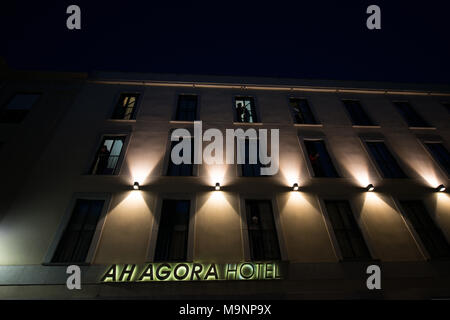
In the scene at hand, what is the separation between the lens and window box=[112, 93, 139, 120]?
43.3 feet

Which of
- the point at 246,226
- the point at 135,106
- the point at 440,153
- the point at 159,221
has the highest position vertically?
the point at 135,106

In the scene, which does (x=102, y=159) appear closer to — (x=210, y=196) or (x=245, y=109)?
(x=210, y=196)

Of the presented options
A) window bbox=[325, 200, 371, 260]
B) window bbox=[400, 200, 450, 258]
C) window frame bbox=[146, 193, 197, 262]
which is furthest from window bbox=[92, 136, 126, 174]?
window bbox=[400, 200, 450, 258]

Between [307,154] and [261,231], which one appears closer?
[261,231]

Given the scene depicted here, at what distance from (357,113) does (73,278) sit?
16.7m

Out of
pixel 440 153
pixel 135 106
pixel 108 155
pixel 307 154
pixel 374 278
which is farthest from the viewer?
pixel 135 106

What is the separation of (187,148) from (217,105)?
391 centimetres

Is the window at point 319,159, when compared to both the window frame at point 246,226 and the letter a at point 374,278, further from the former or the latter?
the letter a at point 374,278

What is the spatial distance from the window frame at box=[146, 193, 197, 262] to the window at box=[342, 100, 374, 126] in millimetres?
10933

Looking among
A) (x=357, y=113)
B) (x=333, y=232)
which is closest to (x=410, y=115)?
(x=357, y=113)

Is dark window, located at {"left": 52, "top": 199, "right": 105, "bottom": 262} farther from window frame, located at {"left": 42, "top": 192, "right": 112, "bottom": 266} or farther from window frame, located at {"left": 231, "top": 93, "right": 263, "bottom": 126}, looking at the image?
window frame, located at {"left": 231, "top": 93, "right": 263, "bottom": 126}

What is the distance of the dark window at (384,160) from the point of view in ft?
37.6

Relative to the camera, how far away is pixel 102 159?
36.6 ft

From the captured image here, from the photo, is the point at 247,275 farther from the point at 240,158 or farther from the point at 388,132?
the point at 388,132
